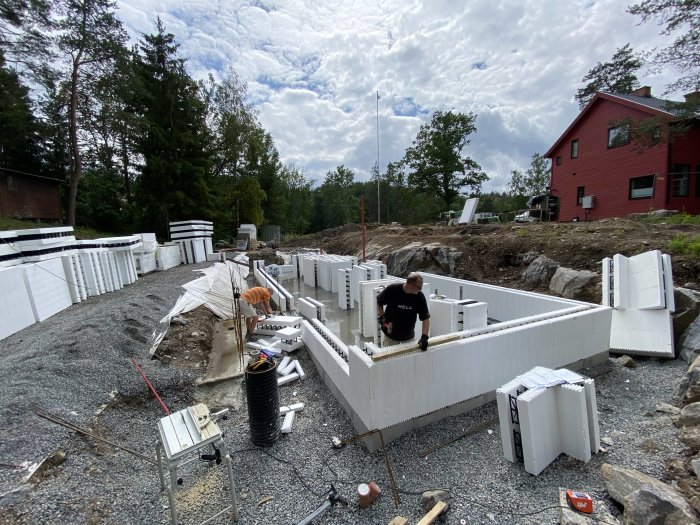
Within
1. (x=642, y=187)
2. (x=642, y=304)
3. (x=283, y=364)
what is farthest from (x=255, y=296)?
(x=642, y=187)

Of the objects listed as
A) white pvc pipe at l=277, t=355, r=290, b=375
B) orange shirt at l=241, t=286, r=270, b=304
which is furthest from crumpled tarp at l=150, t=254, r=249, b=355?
white pvc pipe at l=277, t=355, r=290, b=375

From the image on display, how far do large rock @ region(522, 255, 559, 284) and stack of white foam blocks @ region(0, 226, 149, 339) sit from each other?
1101 cm

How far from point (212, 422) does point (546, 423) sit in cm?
301

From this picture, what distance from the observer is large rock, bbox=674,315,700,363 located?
176 inches

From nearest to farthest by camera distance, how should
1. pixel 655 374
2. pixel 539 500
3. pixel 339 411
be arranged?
pixel 539 500, pixel 339 411, pixel 655 374

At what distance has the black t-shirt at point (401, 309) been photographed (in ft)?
13.1

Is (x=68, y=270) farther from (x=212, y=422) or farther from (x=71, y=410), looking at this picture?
(x=212, y=422)

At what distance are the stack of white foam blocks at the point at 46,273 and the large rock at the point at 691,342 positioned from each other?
11032 millimetres

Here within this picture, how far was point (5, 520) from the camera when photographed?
224 centimetres

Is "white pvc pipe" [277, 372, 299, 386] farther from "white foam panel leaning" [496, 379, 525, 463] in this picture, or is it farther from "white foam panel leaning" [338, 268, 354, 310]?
"white foam panel leaning" [338, 268, 354, 310]

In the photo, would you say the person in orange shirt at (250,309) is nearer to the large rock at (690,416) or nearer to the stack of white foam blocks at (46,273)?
the stack of white foam blocks at (46,273)

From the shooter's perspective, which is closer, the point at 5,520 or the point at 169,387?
the point at 5,520

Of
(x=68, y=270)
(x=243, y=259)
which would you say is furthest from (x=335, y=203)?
(x=68, y=270)

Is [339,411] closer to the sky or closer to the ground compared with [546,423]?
closer to the ground
